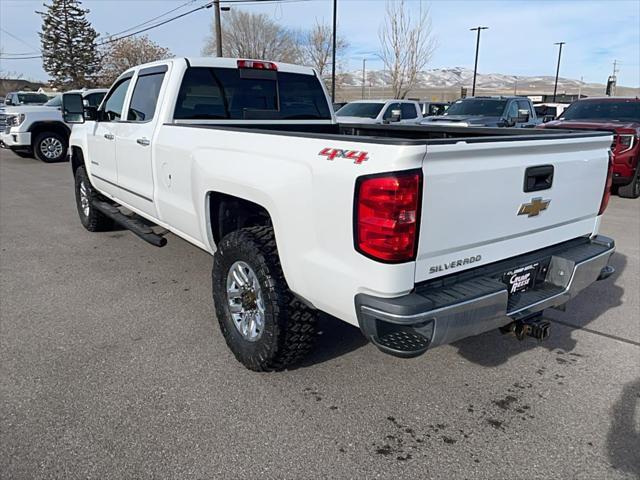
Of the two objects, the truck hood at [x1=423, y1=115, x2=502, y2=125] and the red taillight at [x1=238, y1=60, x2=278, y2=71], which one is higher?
the red taillight at [x1=238, y1=60, x2=278, y2=71]

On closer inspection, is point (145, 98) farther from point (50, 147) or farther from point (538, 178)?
point (50, 147)

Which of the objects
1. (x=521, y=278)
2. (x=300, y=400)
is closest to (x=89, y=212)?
(x=300, y=400)

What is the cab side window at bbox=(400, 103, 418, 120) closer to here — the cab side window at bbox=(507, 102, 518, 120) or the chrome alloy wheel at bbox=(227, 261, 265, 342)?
the cab side window at bbox=(507, 102, 518, 120)

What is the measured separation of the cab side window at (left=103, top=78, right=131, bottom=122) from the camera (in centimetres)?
539

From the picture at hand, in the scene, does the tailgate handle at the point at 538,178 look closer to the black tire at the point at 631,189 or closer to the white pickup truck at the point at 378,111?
the black tire at the point at 631,189

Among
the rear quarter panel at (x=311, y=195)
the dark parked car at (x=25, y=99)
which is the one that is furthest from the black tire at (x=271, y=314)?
the dark parked car at (x=25, y=99)

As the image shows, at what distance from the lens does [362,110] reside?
47.1ft

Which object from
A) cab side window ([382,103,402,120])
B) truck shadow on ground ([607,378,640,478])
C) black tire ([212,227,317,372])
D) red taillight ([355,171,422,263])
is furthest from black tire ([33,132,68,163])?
truck shadow on ground ([607,378,640,478])

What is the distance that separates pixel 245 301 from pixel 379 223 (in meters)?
1.33

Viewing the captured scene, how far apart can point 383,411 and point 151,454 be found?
125 centimetres

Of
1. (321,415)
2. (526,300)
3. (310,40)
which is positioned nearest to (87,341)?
(321,415)

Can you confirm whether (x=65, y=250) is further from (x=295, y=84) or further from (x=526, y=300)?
(x=526, y=300)

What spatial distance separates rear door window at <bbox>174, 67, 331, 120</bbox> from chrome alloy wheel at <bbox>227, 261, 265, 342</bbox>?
1.74m

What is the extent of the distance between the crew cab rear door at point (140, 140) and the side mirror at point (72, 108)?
3.09 feet
